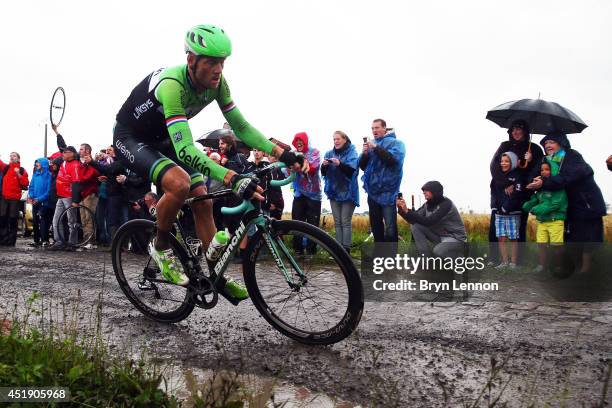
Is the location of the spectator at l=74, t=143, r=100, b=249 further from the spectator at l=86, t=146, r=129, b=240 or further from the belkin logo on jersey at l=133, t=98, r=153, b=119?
the belkin logo on jersey at l=133, t=98, r=153, b=119

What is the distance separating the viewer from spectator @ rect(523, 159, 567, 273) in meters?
7.71

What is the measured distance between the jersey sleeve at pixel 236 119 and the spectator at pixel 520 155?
4922 mm

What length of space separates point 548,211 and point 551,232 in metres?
0.31

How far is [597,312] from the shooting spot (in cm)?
567

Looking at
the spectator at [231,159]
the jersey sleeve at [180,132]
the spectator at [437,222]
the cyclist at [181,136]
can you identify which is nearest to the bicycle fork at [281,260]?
the cyclist at [181,136]

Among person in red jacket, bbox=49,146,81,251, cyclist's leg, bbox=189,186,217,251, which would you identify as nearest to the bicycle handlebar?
cyclist's leg, bbox=189,186,217,251

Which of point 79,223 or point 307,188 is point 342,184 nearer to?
point 307,188

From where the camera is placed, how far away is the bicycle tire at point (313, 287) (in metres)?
3.93

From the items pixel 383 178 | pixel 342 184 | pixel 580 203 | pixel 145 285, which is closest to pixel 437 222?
pixel 383 178

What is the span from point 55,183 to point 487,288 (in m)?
10.5

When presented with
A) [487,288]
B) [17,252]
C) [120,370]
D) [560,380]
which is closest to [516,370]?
[560,380]

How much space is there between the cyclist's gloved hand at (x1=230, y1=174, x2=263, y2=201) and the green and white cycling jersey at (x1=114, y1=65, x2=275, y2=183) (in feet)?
0.50

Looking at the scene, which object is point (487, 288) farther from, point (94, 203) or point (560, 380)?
point (94, 203)

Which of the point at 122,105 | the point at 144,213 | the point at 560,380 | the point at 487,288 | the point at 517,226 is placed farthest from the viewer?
the point at 144,213
